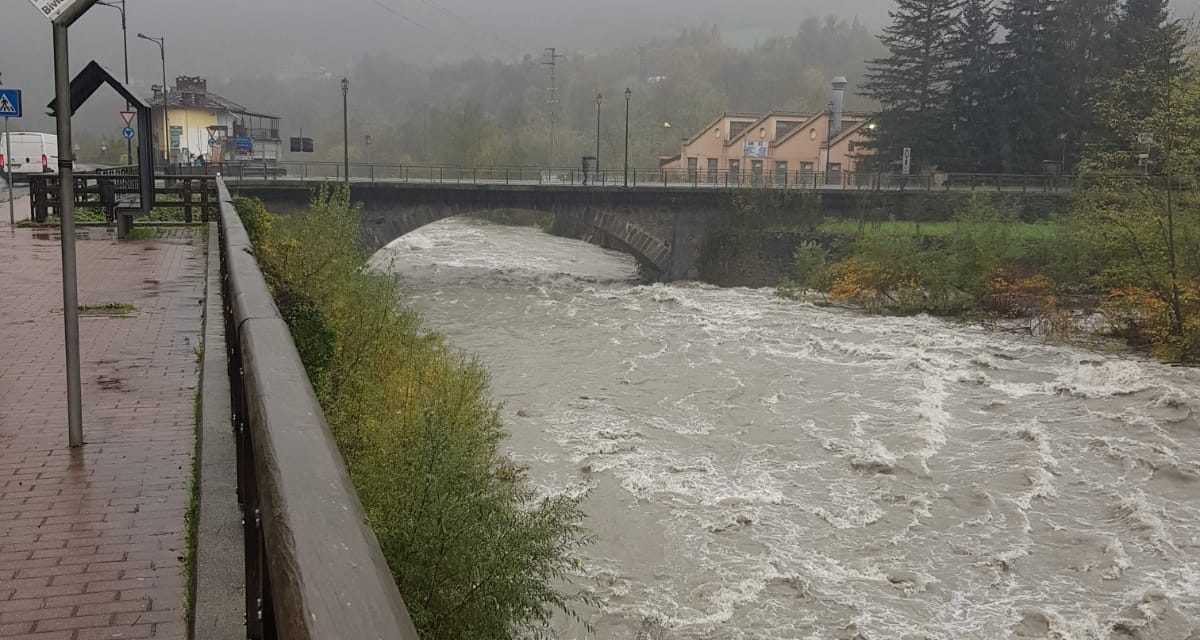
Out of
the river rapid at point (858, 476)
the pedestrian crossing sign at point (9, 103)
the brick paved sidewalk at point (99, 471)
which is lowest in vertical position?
the river rapid at point (858, 476)

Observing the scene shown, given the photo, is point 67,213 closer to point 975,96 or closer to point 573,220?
point 573,220

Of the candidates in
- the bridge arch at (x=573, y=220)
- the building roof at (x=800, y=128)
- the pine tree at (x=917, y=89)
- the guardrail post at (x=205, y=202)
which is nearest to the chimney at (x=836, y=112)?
the building roof at (x=800, y=128)

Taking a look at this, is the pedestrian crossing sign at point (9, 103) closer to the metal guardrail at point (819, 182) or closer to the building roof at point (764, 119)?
the metal guardrail at point (819, 182)

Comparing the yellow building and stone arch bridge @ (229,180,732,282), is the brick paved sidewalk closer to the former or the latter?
stone arch bridge @ (229,180,732,282)

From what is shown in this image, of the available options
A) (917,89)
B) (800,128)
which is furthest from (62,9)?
(800,128)

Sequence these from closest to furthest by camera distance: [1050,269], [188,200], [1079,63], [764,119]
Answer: [188,200]
[1050,269]
[1079,63]
[764,119]

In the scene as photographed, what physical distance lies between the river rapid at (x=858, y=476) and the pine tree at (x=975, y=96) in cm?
2560

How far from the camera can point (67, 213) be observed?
5.95 metres

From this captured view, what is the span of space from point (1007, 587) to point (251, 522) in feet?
40.0

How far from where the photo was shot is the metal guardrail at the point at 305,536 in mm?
1542

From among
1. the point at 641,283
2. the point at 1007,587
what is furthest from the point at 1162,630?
the point at 641,283

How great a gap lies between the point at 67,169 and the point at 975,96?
175 ft

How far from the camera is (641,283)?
43000mm

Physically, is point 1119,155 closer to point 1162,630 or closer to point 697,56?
point 1162,630
